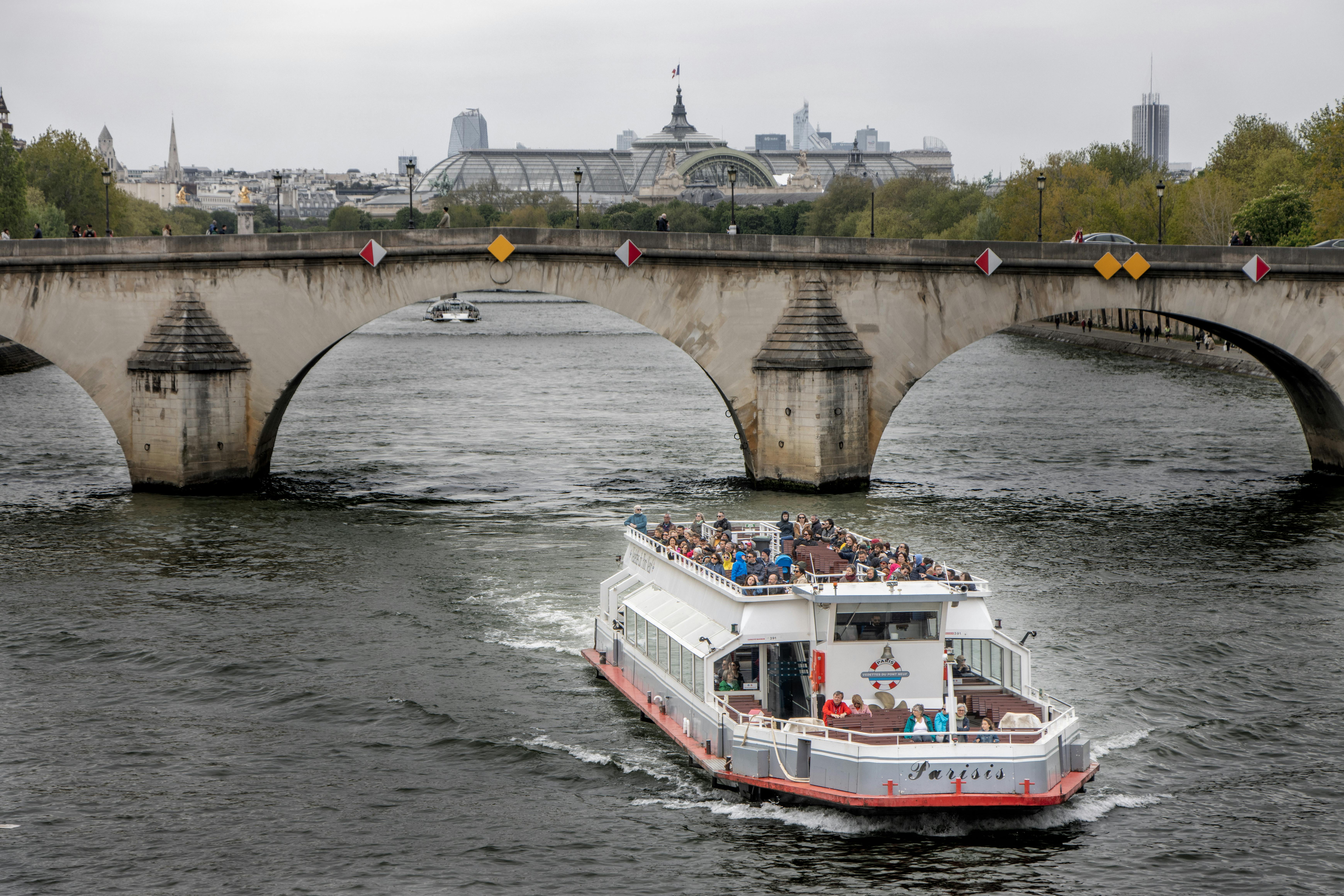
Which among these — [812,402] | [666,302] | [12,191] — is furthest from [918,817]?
[12,191]

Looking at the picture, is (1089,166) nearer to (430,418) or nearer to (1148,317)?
(1148,317)

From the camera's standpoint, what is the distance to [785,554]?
31.6m

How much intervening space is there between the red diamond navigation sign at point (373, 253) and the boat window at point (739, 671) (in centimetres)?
2880

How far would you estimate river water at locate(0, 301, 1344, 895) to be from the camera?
25547 millimetres

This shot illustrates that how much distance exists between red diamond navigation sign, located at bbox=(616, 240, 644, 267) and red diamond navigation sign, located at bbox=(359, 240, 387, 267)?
314 inches

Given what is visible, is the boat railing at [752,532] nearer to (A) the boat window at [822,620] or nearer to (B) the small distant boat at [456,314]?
(A) the boat window at [822,620]

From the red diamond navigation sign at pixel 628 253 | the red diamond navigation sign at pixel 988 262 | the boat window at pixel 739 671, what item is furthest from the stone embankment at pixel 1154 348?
the boat window at pixel 739 671

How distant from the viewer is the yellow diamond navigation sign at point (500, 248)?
179 ft

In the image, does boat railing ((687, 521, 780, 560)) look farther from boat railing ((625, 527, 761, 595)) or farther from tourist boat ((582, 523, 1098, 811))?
tourist boat ((582, 523, 1098, 811))

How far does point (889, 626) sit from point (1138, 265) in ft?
97.8

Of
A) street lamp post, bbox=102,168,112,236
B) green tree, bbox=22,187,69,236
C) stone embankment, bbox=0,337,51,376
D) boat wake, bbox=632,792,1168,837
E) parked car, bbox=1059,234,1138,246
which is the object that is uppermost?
green tree, bbox=22,187,69,236

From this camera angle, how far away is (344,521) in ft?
165

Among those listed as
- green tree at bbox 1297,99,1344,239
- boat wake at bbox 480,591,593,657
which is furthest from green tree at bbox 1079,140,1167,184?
boat wake at bbox 480,591,593,657

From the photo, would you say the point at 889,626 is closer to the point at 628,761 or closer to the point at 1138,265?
the point at 628,761
